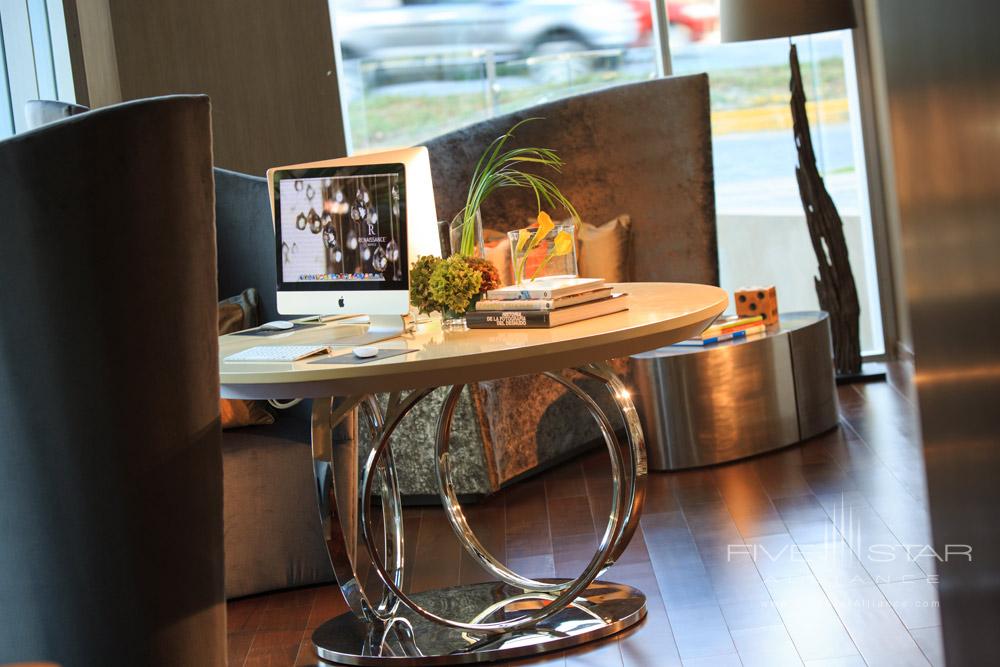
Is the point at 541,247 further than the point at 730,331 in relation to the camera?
No

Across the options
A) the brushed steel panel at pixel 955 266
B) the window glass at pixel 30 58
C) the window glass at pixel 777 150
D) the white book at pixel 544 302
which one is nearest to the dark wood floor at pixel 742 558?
the white book at pixel 544 302

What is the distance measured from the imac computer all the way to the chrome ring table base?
221mm

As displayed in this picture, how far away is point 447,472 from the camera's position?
2666 mm

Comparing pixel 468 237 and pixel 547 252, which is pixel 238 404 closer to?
pixel 468 237

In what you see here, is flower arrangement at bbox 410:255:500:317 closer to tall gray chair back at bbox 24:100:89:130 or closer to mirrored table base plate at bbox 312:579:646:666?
mirrored table base plate at bbox 312:579:646:666

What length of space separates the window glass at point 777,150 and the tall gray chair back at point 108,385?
411cm

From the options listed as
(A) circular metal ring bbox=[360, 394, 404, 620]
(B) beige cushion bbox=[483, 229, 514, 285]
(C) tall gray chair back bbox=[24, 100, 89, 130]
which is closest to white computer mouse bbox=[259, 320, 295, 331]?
(A) circular metal ring bbox=[360, 394, 404, 620]

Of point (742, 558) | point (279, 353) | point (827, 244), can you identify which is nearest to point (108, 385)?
point (279, 353)

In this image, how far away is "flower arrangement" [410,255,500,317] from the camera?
2305 millimetres

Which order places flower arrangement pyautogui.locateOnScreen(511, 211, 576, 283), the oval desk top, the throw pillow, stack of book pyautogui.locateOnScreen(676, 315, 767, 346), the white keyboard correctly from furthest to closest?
1. stack of book pyautogui.locateOnScreen(676, 315, 767, 346)
2. the throw pillow
3. flower arrangement pyautogui.locateOnScreen(511, 211, 576, 283)
4. the white keyboard
5. the oval desk top

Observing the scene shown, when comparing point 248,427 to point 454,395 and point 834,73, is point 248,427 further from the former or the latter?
point 834,73

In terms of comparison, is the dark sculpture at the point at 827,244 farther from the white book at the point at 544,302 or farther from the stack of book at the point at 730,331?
the white book at the point at 544,302

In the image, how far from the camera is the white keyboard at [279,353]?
212 cm

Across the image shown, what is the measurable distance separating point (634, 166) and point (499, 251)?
75 cm
